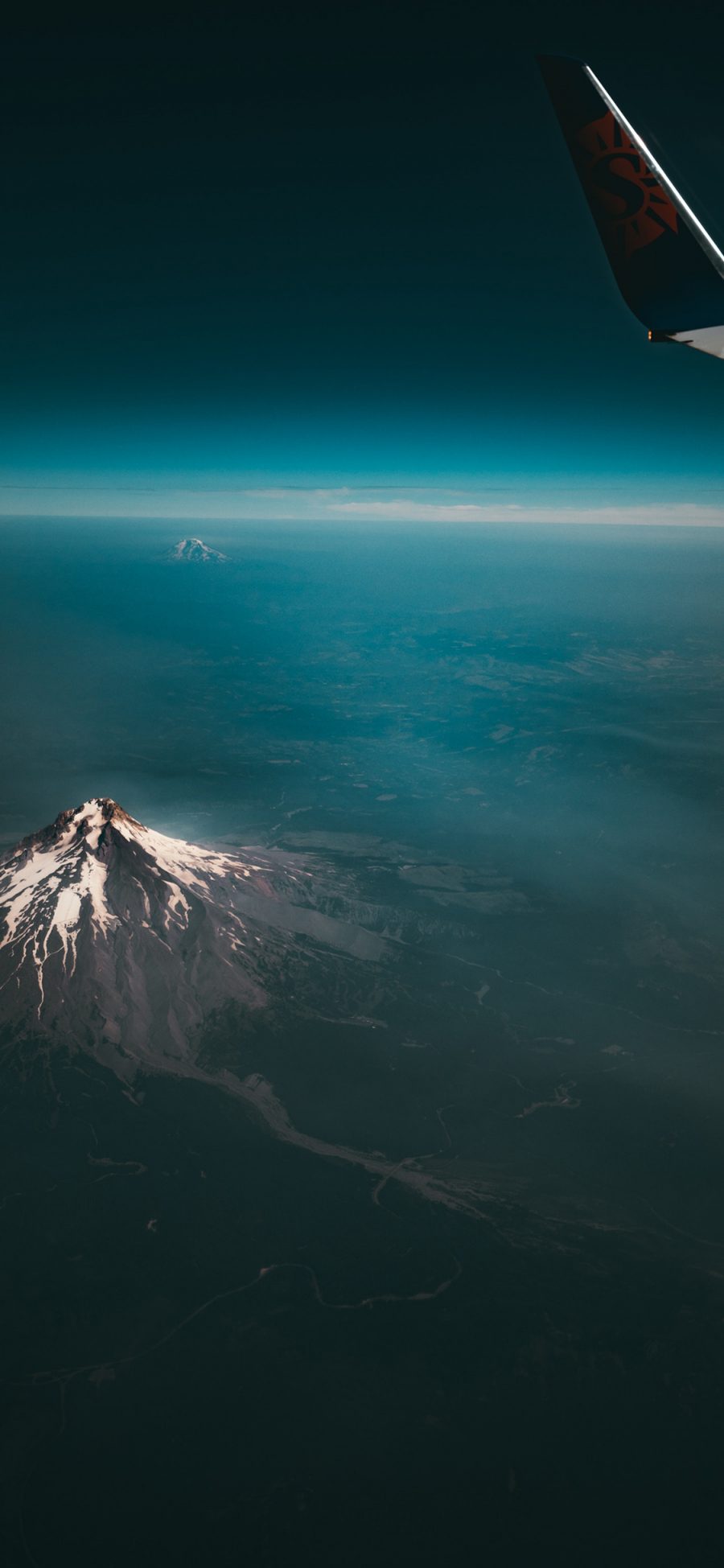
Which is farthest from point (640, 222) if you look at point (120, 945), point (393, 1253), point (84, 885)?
point (84, 885)

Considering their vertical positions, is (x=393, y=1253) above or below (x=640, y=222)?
below

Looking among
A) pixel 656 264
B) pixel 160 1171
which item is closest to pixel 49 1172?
pixel 160 1171

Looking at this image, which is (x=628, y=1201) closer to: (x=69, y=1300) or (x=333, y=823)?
(x=69, y=1300)

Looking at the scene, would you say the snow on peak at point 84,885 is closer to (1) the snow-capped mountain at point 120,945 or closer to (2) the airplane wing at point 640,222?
(1) the snow-capped mountain at point 120,945

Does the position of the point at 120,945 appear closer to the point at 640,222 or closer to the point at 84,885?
the point at 84,885

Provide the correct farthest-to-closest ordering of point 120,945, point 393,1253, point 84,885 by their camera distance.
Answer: point 84,885 → point 120,945 → point 393,1253

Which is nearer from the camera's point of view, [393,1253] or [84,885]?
[393,1253]

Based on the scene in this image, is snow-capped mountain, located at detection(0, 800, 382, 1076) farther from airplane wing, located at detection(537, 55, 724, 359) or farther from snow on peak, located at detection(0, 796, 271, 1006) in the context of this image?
airplane wing, located at detection(537, 55, 724, 359)
